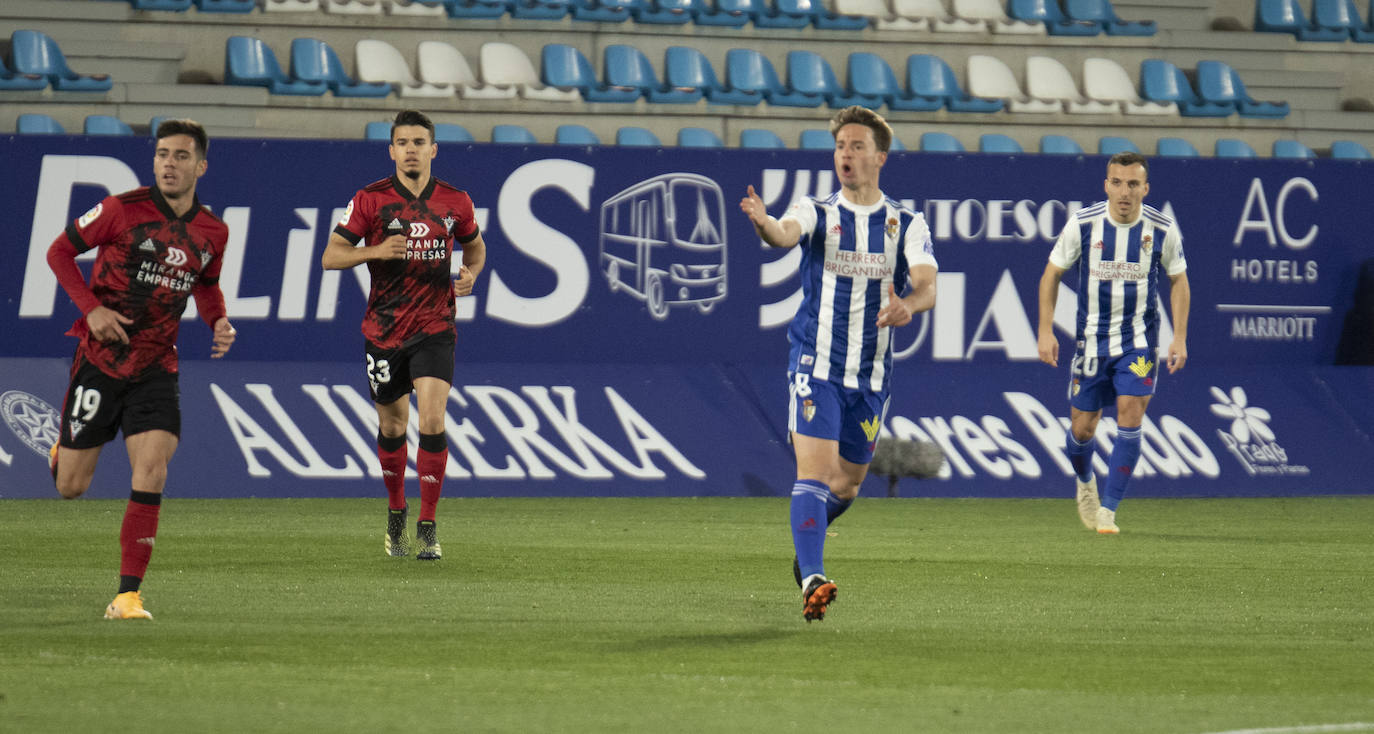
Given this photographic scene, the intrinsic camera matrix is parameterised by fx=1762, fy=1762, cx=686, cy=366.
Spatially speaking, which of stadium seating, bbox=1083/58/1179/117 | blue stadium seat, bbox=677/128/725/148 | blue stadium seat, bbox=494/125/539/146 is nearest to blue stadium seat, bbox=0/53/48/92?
blue stadium seat, bbox=494/125/539/146

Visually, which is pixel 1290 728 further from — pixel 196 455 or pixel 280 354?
pixel 280 354

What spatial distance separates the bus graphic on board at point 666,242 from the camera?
14.8 metres

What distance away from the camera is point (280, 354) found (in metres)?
14.5

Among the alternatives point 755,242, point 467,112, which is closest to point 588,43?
point 467,112

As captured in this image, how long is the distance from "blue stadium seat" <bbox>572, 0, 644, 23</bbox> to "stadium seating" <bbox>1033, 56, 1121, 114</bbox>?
502 cm

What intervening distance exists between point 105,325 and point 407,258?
282cm

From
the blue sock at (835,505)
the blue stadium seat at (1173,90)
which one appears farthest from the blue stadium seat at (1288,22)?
the blue sock at (835,505)

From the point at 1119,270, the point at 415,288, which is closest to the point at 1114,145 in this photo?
the point at 1119,270

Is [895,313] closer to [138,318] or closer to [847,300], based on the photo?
[847,300]

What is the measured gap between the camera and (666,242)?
1484 centimetres

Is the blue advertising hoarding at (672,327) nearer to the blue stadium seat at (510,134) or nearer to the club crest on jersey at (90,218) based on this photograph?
the blue stadium seat at (510,134)

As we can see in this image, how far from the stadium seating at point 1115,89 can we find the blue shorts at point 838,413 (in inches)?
582

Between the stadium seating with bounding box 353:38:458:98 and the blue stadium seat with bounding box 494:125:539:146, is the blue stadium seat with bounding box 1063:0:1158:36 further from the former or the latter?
the stadium seating with bounding box 353:38:458:98

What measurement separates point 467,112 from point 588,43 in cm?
216
